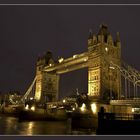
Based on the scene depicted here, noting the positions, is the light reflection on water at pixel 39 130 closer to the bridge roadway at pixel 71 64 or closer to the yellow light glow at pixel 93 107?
the yellow light glow at pixel 93 107

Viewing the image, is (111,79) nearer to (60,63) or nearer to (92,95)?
(92,95)

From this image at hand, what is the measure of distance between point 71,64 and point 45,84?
8603 mm

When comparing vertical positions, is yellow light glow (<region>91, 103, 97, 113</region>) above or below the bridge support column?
below

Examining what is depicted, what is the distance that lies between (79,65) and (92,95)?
23.2 ft

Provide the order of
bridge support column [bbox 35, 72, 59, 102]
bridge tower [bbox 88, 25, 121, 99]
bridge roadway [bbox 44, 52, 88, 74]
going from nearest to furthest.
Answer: bridge tower [bbox 88, 25, 121, 99]
bridge roadway [bbox 44, 52, 88, 74]
bridge support column [bbox 35, 72, 59, 102]

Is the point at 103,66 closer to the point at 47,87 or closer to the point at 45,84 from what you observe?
the point at 45,84

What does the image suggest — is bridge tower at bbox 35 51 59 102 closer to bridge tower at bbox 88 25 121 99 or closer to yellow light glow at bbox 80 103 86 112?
bridge tower at bbox 88 25 121 99

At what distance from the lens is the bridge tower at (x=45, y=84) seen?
142ft

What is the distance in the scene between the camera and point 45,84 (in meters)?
43.4

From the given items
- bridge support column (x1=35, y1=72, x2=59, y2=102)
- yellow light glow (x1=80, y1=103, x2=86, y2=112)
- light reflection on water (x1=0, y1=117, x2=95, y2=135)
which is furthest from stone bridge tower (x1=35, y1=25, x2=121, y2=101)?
bridge support column (x1=35, y1=72, x2=59, y2=102)

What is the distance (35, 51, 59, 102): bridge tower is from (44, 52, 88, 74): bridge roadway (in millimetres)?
1139

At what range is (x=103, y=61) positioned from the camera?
2838 centimetres

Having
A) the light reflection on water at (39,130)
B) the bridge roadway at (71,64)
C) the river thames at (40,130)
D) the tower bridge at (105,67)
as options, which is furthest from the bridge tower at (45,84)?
the river thames at (40,130)

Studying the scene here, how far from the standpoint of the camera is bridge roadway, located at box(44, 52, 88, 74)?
32.7 m
